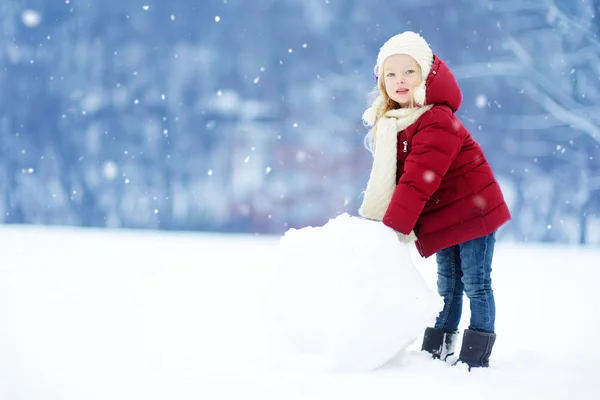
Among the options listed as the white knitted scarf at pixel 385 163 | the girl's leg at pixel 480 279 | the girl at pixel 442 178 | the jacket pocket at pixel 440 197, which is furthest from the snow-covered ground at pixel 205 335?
the jacket pocket at pixel 440 197

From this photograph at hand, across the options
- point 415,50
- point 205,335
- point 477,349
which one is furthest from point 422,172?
point 205,335

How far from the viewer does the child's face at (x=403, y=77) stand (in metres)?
2.26

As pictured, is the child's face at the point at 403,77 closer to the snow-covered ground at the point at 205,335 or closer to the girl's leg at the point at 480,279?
the girl's leg at the point at 480,279

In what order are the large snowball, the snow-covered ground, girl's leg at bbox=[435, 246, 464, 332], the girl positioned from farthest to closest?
girl's leg at bbox=[435, 246, 464, 332] → the girl → the large snowball → the snow-covered ground

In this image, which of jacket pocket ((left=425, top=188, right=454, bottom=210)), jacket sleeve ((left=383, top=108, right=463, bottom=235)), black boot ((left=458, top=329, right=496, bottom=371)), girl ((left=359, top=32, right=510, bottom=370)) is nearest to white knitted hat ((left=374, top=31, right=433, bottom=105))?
girl ((left=359, top=32, right=510, bottom=370))

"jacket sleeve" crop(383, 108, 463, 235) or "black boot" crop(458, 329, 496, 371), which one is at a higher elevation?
"jacket sleeve" crop(383, 108, 463, 235)

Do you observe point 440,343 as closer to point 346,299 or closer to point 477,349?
point 477,349

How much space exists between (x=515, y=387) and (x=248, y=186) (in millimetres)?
5126

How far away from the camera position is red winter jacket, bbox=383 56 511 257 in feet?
6.84

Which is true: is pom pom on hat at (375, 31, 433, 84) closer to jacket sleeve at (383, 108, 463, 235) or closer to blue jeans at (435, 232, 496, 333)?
jacket sleeve at (383, 108, 463, 235)

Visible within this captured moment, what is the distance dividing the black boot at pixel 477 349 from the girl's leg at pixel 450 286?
0.19m

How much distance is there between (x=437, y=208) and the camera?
2.24m

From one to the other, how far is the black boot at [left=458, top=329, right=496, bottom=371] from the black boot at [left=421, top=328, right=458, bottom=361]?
0.17 m

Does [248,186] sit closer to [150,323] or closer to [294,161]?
[294,161]
